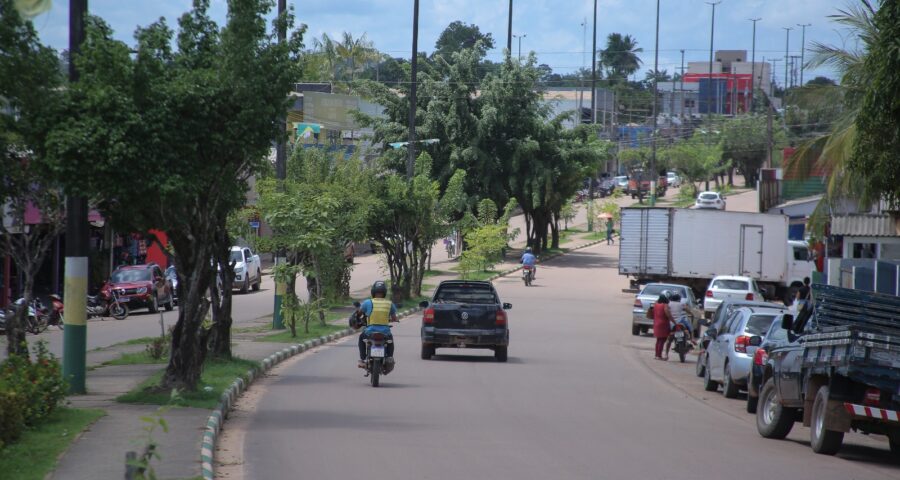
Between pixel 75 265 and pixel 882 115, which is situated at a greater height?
pixel 882 115

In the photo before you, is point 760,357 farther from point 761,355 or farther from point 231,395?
point 231,395

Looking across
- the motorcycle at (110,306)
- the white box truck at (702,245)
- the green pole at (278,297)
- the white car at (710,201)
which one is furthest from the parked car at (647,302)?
the white car at (710,201)

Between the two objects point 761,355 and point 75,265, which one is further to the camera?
point 761,355

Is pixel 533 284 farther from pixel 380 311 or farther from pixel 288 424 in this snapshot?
pixel 288 424

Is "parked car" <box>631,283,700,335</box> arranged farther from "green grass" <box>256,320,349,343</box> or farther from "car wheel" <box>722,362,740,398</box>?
"car wheel" <box>722,362,740,398</box>

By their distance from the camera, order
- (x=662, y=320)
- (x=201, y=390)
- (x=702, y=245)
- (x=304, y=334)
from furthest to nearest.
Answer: (x=702, y=245)
(x=304, y=334)
(x=662, y=320)
(x=201, y=390)

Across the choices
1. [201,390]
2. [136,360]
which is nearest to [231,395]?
[201,390]

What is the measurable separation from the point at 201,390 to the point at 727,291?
2539cm

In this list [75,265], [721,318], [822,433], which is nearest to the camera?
[822,433]

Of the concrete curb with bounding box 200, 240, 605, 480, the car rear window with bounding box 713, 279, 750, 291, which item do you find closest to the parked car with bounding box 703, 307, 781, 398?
the concrete curb with bounding box 200, 240, 605, 480

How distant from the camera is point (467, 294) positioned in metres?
24.0

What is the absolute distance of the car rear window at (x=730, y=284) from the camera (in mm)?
37156

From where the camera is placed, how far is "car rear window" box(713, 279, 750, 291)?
37156 mm

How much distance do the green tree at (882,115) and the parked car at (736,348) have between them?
12.5 feet
